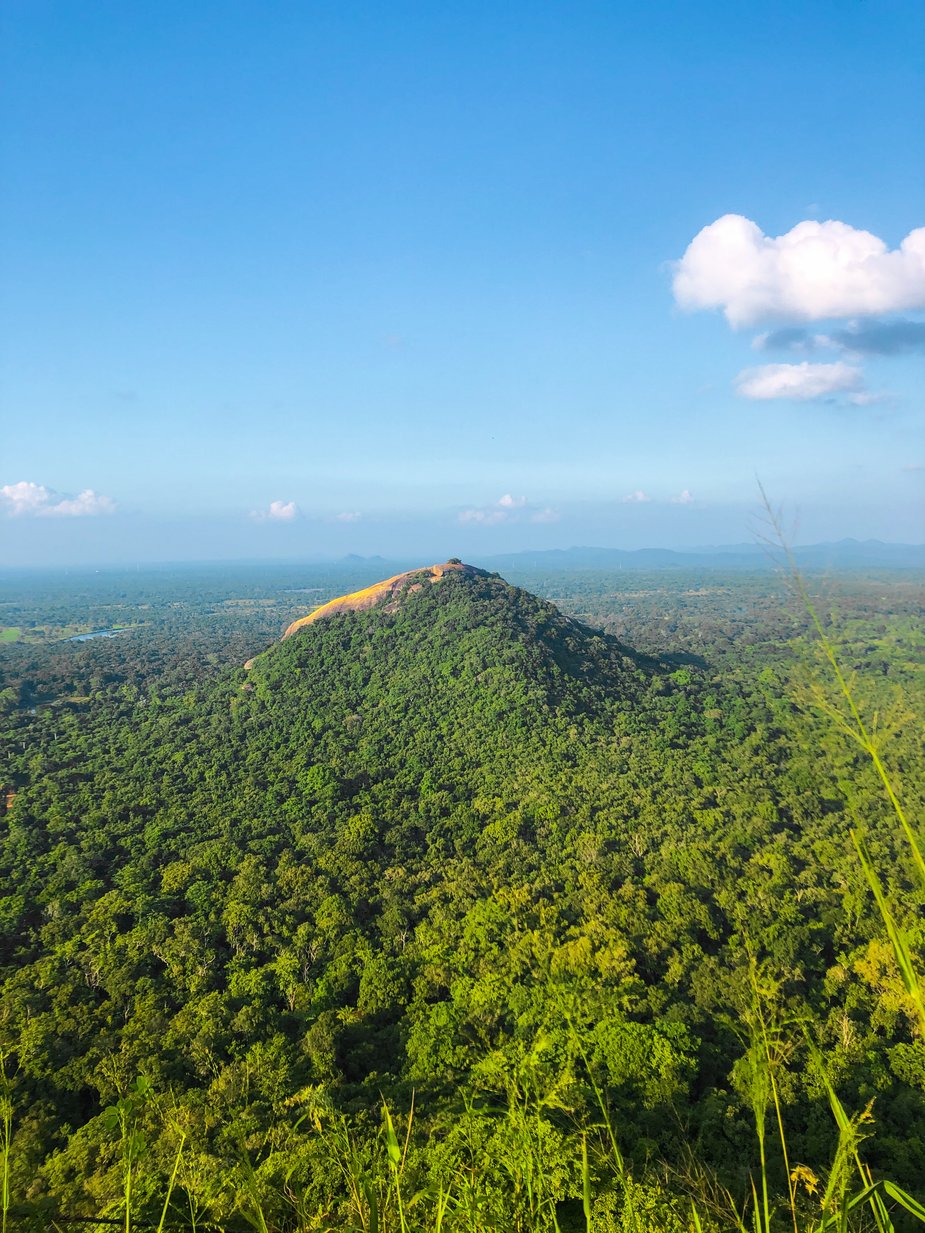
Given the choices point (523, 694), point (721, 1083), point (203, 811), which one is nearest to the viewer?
point (721, 1083)

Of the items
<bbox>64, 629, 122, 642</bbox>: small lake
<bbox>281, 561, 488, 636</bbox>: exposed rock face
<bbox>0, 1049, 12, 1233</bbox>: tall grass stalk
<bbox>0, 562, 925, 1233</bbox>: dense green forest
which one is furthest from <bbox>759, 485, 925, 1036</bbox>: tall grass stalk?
<bbox>64, 629, 122, 642</bbox>: small lake

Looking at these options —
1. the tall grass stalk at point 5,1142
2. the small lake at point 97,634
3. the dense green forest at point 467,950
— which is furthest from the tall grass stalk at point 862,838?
the small lake at point 97,634

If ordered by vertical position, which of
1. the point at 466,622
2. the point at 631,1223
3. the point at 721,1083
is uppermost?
the point at 466,622

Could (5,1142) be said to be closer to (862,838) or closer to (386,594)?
(862,838)

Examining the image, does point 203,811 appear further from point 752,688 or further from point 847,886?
point 752,688

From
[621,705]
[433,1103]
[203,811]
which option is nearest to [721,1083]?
[433,1103]

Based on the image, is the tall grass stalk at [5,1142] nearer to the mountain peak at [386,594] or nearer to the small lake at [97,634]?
the mountain peak at [386,594]
